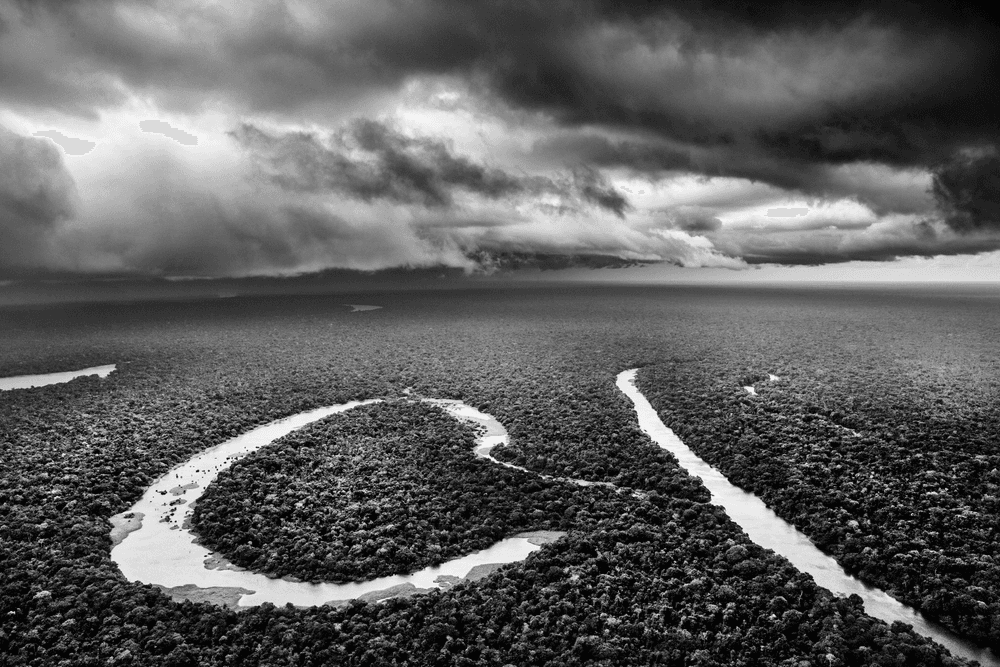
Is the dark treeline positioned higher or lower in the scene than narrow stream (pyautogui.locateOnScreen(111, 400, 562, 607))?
higher

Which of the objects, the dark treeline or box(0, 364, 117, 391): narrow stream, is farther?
box(0, 364, 117, 391): narrow stream

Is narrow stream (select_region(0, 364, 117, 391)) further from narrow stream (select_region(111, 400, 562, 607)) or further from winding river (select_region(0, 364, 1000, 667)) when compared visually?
narrow stream (select_region(111, 400, 562, 607))

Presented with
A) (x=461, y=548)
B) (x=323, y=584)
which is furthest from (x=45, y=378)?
(x=461, y=548)

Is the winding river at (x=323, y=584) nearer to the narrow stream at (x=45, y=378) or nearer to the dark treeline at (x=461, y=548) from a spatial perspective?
the dark treeline at (x=461, y=548)

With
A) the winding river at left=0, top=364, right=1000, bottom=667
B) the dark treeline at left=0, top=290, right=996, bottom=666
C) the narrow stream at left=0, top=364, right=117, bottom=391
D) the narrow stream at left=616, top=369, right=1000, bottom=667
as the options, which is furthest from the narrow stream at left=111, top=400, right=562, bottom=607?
the narrow stream at left=0, top=364, right=117, bottom=391

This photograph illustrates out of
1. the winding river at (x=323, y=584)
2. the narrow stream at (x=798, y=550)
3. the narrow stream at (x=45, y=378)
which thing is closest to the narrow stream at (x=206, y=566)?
the winding river at (x=323, y=584)

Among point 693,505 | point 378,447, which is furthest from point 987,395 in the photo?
point 378,447
